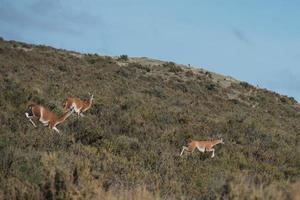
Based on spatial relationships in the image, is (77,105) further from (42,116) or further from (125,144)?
(125,144)

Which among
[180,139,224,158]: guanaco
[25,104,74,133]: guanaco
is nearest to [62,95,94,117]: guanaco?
[25,104,74,133]: guanaco

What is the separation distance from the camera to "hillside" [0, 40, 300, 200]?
8.71 m

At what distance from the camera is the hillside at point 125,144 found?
28.6 ft

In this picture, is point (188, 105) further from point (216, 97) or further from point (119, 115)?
point (119, 115)

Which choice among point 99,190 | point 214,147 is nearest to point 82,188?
point 99,190

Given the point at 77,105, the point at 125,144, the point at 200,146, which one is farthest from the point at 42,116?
the point at 200,146

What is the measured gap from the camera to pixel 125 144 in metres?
15.2

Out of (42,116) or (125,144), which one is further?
(42,116)

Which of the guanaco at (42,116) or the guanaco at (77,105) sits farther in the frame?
the guanaco at (77,105)

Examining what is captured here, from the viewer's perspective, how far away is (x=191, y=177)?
12680 mm

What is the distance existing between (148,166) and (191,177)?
1.04 metres

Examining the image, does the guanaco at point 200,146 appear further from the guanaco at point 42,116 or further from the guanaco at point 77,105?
the guanaco at point 77,105

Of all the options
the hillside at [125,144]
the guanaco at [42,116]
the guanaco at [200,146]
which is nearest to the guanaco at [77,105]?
the hillside at [125,144]

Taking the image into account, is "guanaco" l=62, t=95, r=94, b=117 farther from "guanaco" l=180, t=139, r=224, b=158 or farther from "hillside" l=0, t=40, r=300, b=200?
"guanaco" l=180, t=139, r=224, b=158
